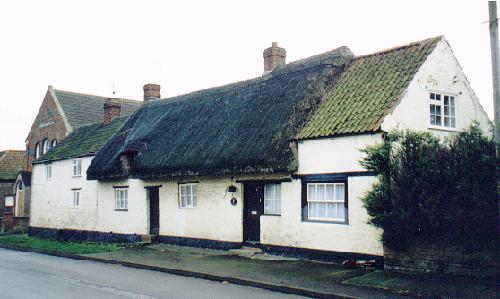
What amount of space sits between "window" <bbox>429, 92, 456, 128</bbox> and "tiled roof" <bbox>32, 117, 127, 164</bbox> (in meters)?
17.4

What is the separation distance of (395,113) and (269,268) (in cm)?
570

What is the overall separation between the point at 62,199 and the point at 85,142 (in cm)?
350

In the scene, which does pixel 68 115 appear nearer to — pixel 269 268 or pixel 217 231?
pixel 217 231

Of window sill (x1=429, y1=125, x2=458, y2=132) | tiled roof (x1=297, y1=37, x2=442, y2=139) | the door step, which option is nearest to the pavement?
the door step

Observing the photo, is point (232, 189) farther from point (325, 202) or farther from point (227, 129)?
point (325, 202)

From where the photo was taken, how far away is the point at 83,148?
28.0m

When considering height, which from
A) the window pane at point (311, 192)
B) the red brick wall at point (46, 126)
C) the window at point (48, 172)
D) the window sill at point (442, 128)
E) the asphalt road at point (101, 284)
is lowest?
the asphalt road at point (101, 284)

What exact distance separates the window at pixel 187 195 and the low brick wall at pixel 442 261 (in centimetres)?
912

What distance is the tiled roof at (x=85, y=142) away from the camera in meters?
27.3

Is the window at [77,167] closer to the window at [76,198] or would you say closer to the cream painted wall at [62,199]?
the cream painted wall at [62,199]

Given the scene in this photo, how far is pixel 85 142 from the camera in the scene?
94.7ft

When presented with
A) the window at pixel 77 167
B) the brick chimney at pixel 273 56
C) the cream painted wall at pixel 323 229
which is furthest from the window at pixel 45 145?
the cream painted wall at pixel 323 229

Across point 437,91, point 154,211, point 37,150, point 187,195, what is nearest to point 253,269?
point 187,195

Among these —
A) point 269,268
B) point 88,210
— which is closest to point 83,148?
point 88,210
